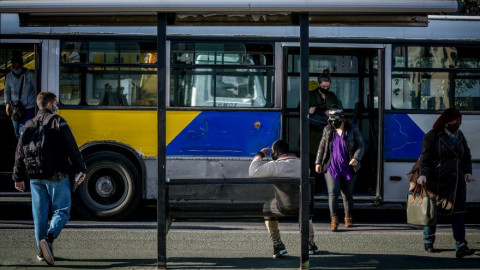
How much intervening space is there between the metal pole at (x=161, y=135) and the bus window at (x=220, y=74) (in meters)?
3.77

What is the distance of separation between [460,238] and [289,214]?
2.03 metres

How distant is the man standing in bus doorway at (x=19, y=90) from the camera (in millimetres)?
11430

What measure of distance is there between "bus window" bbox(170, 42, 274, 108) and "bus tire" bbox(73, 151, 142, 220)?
1.17m

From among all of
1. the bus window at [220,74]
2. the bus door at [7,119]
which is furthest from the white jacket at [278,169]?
the bus door at [7,119]

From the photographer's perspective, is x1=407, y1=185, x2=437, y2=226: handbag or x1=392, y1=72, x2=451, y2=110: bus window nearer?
x1=407, y1=185, x2=437, y2=226: handbag

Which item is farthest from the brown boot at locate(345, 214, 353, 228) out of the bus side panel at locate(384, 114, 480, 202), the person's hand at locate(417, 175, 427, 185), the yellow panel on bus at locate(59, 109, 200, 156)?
the yellow panel on bus at locate(59, 109, 200, 156)

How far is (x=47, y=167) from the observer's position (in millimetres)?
7852

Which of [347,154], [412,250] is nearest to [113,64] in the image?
[347,154]

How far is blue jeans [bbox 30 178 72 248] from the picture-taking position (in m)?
7.97

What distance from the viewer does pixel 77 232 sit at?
9.98 meters

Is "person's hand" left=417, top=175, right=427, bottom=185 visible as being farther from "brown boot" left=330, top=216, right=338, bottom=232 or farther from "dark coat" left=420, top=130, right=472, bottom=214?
"brown boot" left=330, top=216, right=338, bottom=232

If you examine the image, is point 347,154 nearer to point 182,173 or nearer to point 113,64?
point 182,173

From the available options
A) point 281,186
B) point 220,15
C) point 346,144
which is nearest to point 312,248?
point 281,186

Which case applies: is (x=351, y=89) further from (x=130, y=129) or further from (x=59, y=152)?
(x=59, y=152)
